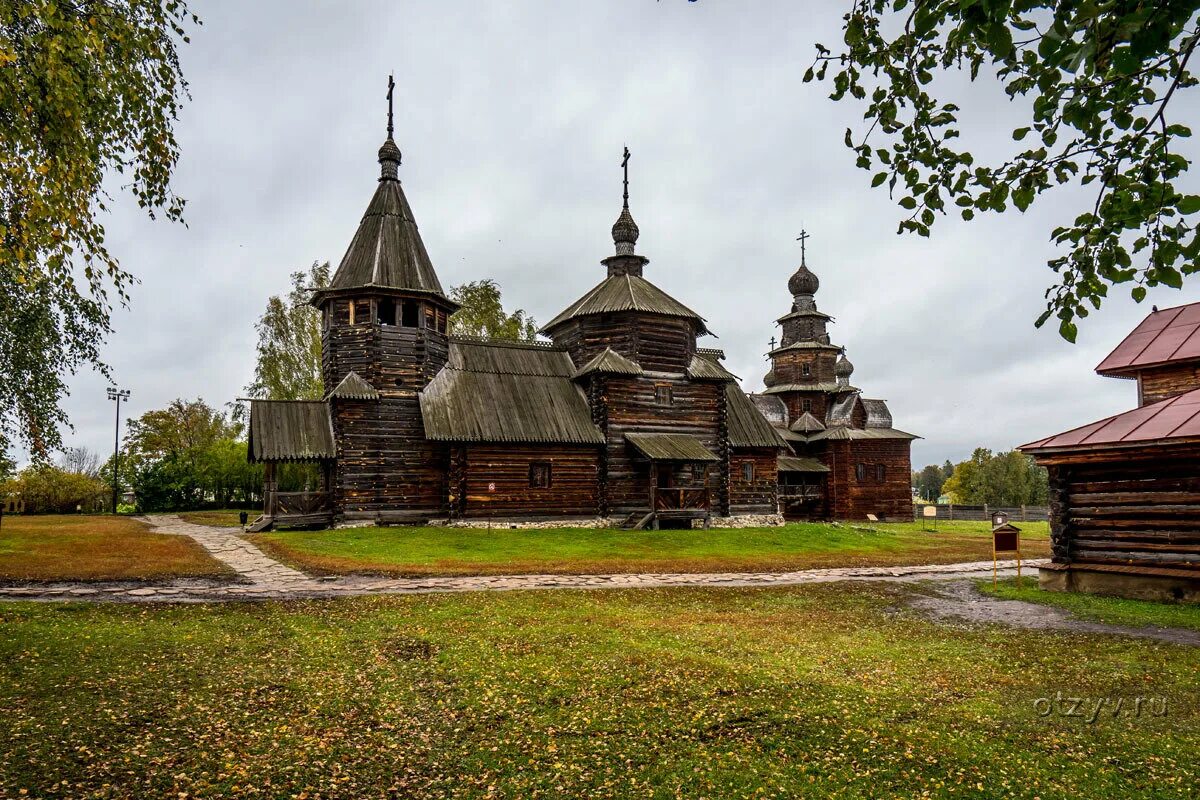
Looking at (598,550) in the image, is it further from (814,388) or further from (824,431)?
(814,388)

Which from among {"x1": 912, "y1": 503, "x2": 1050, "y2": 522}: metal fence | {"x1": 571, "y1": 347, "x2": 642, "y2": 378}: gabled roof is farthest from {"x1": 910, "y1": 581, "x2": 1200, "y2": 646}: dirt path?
{"x1": 912, "y1": 503, "x2": 1050, "y2": 522}: metal fence

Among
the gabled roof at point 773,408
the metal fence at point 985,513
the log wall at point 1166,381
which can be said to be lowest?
the metal fence at point 985,513

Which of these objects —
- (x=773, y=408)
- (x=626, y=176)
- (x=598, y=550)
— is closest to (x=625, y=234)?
(x=626, y=176)

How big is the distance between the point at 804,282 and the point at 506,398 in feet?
104

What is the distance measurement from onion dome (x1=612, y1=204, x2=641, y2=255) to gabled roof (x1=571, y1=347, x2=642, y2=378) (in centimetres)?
690

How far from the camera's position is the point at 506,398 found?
1239 inches

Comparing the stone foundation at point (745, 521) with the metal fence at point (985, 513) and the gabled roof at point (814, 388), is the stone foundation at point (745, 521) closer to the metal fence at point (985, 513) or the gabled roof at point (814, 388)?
the gabled roof at point (814, 388)

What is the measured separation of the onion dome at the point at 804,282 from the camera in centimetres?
5400

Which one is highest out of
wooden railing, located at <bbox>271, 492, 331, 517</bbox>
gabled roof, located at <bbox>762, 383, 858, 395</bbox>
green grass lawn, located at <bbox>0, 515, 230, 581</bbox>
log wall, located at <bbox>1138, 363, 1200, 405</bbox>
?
gabled roof, located at <bbox>762, 383, 858, 395</bbox>

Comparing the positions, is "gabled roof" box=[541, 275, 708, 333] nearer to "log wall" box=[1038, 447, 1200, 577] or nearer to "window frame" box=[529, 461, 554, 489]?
"window frame" box=[529, 461, 554, 489]

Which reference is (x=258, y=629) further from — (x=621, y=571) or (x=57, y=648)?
(x=621, y=571)

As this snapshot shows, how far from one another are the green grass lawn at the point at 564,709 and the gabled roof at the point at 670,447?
17803mm

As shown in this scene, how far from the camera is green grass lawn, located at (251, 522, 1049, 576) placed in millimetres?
19672

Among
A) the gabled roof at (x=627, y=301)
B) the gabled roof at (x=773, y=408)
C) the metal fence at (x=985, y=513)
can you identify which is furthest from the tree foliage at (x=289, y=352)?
the metal fence at (x=985, y=513)
